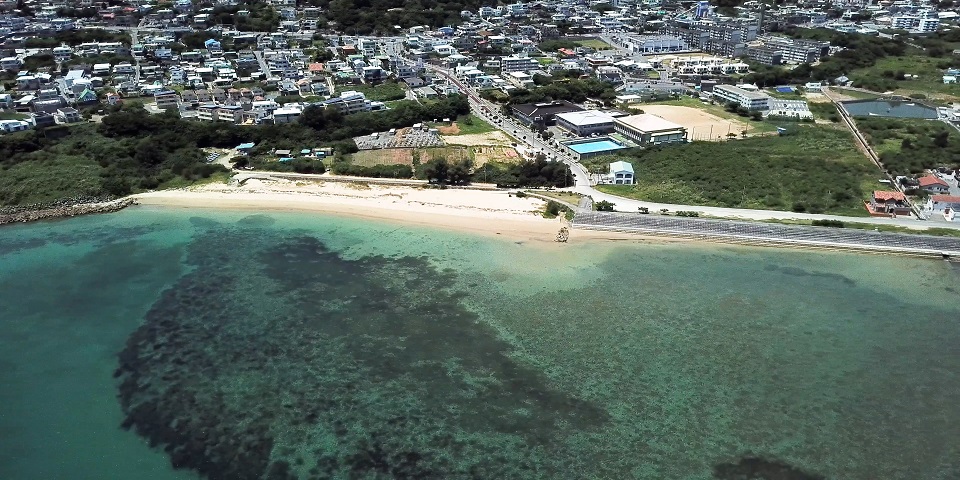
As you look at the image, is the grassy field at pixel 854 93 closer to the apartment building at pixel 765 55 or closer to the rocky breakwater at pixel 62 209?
the apartment building at pixel 765 55

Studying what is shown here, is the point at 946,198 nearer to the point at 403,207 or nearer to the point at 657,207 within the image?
the point at 657,207

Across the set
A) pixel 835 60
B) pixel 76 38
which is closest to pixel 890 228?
pixel 835 60

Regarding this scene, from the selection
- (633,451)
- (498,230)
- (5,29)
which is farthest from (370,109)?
(5,29)

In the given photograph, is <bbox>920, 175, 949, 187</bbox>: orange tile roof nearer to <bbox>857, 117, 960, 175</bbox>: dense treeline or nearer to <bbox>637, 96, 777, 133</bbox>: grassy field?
<bbox>857, 117, 960, 175</bbox>: dense treeline

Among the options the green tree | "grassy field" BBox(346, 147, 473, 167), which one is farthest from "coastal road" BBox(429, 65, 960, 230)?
"grassy field" BBox(346, 147, 473, 167)

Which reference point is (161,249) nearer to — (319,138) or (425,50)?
(319,138)
